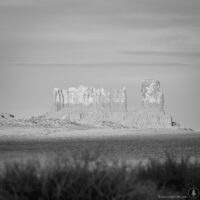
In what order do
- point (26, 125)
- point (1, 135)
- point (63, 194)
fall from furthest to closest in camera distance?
point (26, 125) → point (1, 135) → point (63, 194)

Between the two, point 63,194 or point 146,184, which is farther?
point 146,184

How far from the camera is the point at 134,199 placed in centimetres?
1317

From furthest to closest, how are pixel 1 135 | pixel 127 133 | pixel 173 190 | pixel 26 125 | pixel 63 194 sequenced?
pixel 127 133, pixel 26 125, pixel 1 135, pixel 173 190, pixel 63 194

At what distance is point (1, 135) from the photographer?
128m

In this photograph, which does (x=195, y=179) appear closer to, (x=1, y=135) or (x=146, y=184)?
(x=146, y=184)

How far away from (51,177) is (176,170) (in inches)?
136

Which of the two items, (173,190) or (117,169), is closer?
(117,169)

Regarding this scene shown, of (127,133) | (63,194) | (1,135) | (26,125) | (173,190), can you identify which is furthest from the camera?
(127,133)

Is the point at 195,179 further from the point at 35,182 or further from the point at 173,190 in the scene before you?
the point at 35,182

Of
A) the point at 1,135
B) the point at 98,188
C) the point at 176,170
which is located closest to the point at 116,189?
the point at 98,188

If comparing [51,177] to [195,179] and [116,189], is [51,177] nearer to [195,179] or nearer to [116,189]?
[116,189]

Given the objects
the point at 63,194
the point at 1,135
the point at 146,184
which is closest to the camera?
the point at 63,194

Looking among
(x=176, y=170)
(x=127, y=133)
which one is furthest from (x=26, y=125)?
(x=176, y=170)

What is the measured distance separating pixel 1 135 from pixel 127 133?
48701mm
